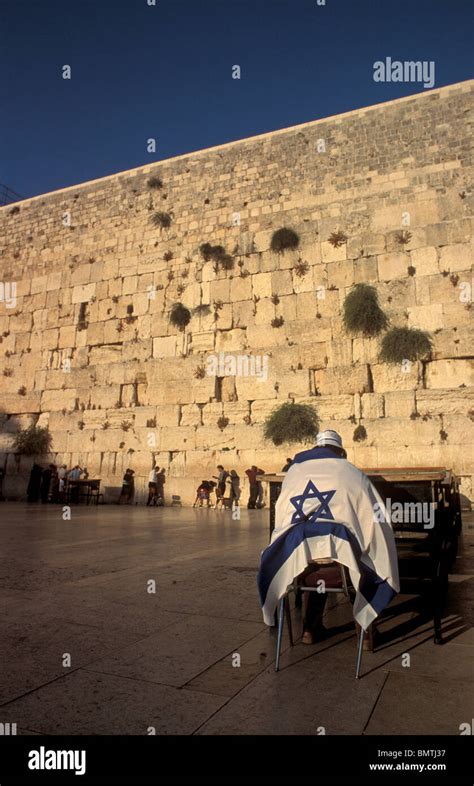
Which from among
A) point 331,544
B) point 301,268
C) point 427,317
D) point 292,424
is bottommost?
point 331,544

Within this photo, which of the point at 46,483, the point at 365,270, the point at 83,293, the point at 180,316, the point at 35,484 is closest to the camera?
the point at 365,270

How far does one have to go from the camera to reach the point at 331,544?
104 inches

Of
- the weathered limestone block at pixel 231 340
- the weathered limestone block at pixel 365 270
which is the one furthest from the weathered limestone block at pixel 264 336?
the weathered limestone block at pixel 365 270

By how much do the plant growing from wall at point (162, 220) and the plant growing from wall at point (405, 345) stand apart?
25.7 ft

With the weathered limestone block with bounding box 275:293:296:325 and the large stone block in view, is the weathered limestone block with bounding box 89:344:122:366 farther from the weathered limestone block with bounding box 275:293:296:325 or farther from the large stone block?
the large stone block

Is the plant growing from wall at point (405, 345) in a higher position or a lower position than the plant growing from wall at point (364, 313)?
lower

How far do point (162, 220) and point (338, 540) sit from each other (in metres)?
15.1

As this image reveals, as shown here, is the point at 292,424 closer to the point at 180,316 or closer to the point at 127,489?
the point at 180,316

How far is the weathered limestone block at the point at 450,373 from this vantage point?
1199 cm

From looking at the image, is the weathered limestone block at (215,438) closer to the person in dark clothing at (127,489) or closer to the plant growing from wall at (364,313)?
the person in dark clothing at (127,489)

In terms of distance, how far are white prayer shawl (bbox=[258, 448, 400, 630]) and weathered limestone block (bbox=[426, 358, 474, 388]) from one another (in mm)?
10206

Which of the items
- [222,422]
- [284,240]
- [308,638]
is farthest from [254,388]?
[308,638]

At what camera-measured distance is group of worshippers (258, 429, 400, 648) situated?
2598 mm
